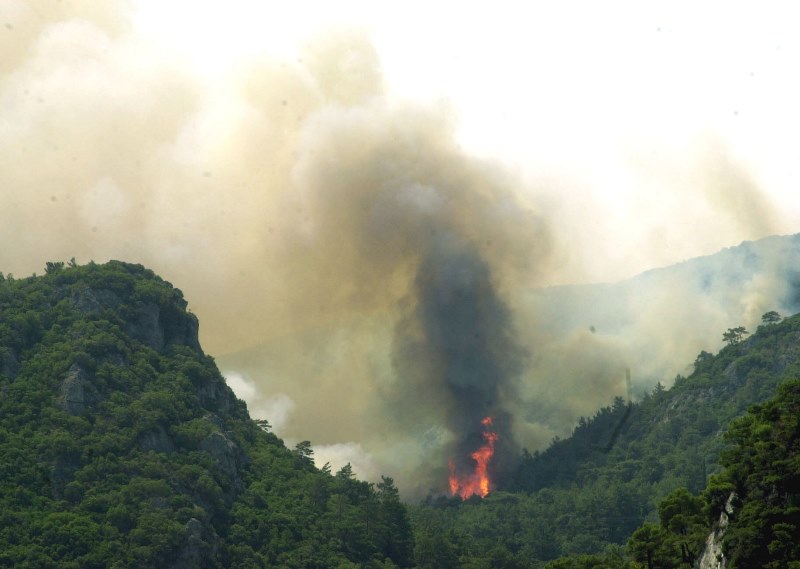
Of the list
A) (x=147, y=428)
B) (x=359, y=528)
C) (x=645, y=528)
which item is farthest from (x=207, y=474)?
(x=645, y=528)

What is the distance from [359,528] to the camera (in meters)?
196

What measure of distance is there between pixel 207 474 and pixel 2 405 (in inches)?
1186

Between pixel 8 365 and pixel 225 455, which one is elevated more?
pixel 8 365

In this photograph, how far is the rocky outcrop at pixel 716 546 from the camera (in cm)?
10788

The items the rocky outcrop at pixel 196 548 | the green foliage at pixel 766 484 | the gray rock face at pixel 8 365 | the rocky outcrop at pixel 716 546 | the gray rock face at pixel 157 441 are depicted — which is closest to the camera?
the green foliage at pixel 766 484

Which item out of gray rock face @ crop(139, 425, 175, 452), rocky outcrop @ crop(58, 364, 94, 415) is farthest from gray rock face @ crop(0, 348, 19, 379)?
gray rock face @ crop(139, 425, 175, 452)

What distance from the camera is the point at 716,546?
11044cm

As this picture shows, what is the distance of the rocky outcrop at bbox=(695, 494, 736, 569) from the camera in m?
108

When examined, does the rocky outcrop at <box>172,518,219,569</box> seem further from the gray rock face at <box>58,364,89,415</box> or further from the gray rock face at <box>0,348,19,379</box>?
the gray rock face at <box>0,348,19,379</box>

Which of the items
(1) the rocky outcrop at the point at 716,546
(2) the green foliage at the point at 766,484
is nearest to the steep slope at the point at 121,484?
(1) the rocky outcrop at the point at 716,546

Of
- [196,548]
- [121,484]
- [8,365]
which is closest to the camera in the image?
[196,548]

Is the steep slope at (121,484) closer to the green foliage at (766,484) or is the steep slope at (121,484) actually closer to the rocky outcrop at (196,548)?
the rocky outcrop at (196,548)

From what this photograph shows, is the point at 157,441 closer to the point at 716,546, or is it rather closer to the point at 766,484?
the point at 716,546

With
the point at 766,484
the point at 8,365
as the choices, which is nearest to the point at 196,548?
the point at 8,365
